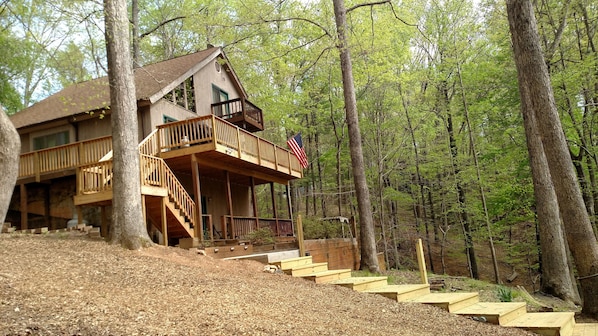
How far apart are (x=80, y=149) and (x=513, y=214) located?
18.1 meters

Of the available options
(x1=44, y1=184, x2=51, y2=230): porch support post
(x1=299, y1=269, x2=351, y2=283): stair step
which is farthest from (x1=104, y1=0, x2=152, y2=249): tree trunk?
(x1=44, y1=184, x2=51, y2=230): porch support post

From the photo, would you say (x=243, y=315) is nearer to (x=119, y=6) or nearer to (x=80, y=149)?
(x=119, y=6)

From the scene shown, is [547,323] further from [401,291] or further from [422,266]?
[422,266]

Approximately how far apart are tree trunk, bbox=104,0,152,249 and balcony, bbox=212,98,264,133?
8456mm

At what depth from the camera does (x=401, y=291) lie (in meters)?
8.11

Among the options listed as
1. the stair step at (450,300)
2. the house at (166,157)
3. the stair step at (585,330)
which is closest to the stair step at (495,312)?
the stair step at (450,300)

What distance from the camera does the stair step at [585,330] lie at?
6411 millimetres

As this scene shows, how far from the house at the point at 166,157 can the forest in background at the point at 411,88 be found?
6.40 ft

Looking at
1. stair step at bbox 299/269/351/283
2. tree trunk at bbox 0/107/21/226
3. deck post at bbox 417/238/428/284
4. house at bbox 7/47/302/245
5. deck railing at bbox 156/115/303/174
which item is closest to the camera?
tree trunk at bbox 0/107/21/226

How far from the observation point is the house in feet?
37.4

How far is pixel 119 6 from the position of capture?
9898 millimetres

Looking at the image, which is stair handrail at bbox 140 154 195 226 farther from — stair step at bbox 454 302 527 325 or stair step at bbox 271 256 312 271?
stair step at bbox 454 302 527 325

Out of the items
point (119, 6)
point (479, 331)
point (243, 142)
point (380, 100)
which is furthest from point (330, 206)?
point (479, 331)

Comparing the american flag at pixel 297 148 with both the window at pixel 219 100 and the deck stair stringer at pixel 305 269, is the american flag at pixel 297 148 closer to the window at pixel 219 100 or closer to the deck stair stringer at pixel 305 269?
the window at pixel 219 100
